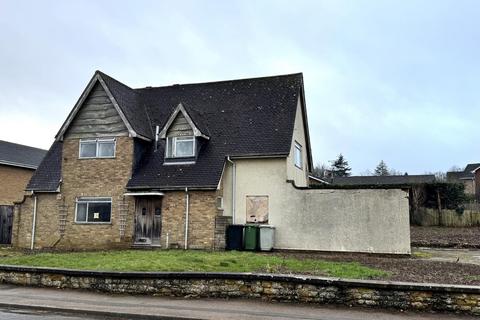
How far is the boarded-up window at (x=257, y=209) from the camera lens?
2089 cm

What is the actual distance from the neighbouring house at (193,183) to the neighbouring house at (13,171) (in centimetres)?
1248

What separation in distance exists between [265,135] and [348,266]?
9.14 m

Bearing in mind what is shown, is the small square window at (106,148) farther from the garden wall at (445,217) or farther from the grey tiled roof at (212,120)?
the garden wall at (445,217)

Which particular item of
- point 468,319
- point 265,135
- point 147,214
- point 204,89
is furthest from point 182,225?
point 468,319

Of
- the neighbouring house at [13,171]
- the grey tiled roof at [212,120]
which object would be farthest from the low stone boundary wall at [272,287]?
the neighbouring house at [13,171]

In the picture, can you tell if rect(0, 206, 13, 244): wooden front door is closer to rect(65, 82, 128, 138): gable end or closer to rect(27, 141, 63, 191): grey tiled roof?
rect(27, 141, 63, 191): grey tiled roof

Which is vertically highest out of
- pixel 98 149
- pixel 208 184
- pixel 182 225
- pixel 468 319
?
pixel 98 149

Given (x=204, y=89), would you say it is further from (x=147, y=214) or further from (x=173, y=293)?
(x=173, y=293)

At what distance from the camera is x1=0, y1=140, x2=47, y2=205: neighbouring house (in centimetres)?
3478

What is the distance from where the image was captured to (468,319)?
27.9 feet

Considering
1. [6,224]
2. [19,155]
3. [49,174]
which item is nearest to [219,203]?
[49,174]

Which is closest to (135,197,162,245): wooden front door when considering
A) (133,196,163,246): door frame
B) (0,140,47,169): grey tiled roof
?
(133,196,163,246): door frame

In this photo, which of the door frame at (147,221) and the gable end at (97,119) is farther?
the gable end at (97,119)

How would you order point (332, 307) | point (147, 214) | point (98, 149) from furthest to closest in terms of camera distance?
point (98, 149), point (147, 214), point (332, 307)
